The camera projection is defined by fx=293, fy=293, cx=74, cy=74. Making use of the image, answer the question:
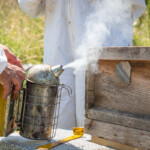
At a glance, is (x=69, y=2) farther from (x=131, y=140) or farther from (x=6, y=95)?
(x=131, y=140)

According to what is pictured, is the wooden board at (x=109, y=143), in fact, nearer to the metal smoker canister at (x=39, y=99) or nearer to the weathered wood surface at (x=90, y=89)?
the weathered wood surface at (x=90, y=89)

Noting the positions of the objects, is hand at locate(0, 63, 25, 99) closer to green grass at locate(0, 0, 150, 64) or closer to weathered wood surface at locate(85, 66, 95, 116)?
weathered wood surface at locate(85, 66, 95, 116)

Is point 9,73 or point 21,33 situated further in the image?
point 21,33

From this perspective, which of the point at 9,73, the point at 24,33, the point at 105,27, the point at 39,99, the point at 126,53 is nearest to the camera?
the point at 126,53

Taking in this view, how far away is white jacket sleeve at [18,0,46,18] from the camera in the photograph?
2.97 m

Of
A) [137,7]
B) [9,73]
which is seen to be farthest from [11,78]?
[137,7]

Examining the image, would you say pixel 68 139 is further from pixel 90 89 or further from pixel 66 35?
pixel 66 35

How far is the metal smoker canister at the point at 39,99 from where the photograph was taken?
6.55 ft

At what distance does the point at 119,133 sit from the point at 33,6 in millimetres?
1791

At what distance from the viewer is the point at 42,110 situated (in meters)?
2.02

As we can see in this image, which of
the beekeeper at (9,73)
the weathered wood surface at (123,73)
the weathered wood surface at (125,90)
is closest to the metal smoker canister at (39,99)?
the beekeeper at (9,73)

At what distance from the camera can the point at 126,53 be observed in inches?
64.8

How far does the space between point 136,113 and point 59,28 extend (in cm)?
155

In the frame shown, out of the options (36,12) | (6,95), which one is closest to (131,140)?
(6,95)
